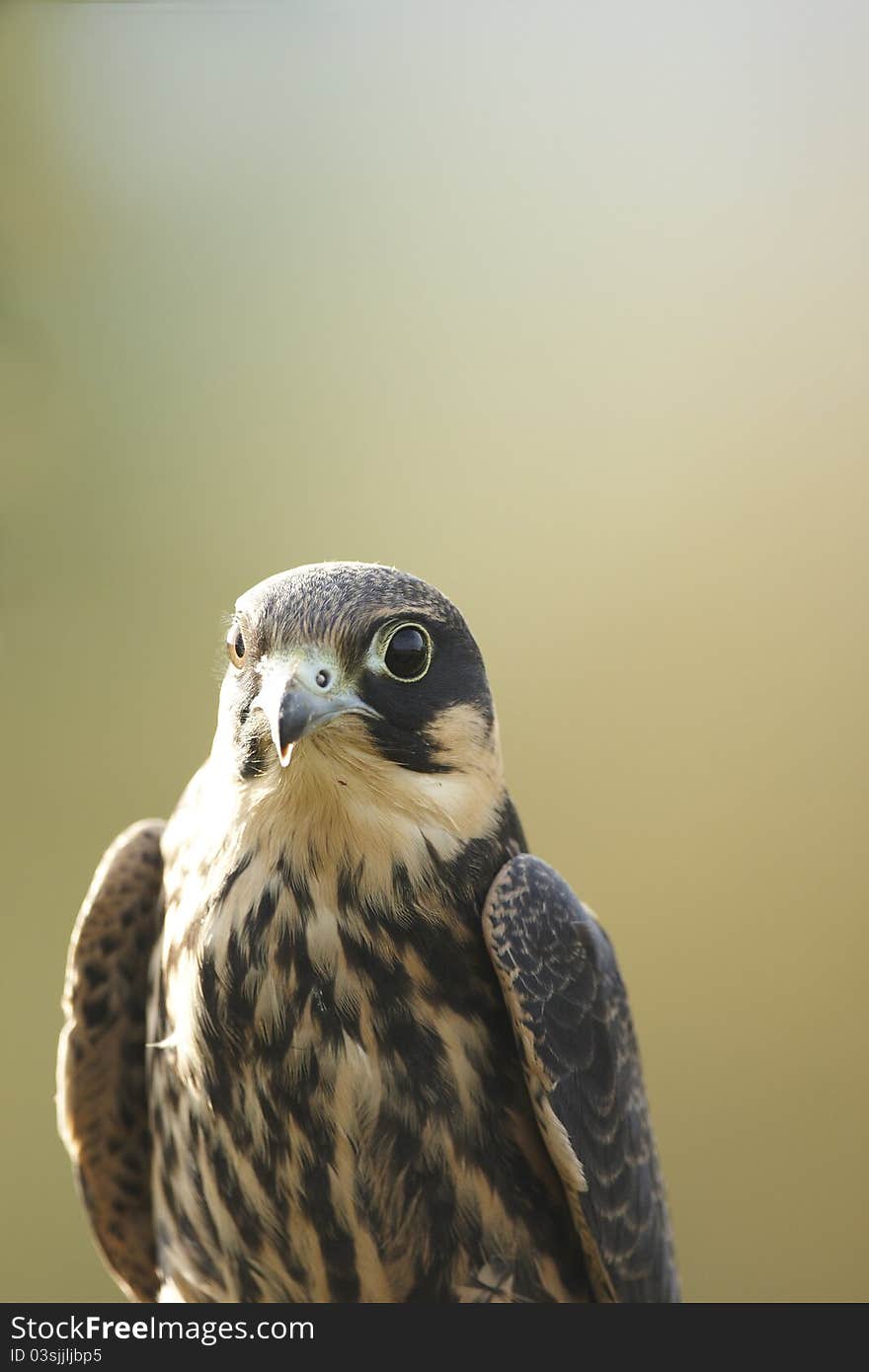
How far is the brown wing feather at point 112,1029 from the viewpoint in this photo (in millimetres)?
1636

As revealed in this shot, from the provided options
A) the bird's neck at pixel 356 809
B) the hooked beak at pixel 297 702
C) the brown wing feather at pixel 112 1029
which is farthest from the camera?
the brown wing feather at pixel 112 1029

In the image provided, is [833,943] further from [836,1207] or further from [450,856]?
[450,856]

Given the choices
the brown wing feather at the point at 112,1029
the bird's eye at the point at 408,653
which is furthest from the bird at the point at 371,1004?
the brown wing feather at the point at 112,1029

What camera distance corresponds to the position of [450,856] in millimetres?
1415

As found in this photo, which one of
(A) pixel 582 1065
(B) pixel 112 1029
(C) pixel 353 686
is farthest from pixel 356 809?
(B) pixel 112 1029

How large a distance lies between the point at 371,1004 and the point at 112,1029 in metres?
0.45

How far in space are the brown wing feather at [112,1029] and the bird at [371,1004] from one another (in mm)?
144

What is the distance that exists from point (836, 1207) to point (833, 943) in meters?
0.68

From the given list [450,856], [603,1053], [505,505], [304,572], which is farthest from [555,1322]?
[505,505]

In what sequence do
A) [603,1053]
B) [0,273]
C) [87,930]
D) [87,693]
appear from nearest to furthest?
[603,1053] < [87,930] < [0,273] < [87,693]

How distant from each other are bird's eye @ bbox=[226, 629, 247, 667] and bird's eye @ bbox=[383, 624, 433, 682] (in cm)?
16

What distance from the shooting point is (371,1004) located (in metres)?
1.37

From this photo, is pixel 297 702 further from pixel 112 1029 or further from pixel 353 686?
pixel 112 1029

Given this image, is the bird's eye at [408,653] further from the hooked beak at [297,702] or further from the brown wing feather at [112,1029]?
the brown wing feather at [112,1029]
